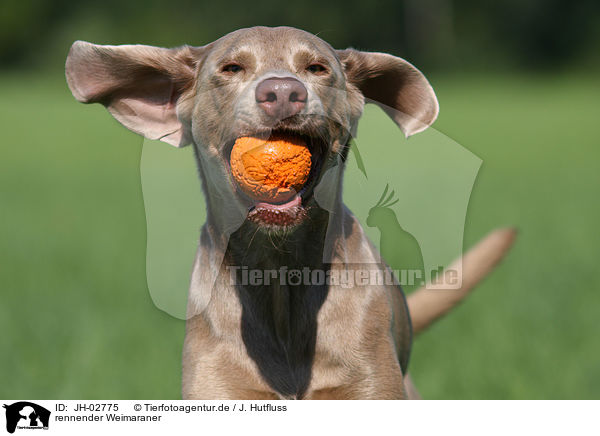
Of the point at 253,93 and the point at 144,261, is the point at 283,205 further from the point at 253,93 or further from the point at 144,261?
the point at 144,261

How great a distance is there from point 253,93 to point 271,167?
0.86ft

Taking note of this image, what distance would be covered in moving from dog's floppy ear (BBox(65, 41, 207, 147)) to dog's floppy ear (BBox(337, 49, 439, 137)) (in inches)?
23.5

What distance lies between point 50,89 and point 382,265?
32668 mm

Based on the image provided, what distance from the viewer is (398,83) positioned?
3.67 m

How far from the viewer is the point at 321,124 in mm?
3150

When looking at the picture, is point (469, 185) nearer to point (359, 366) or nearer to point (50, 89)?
point (359, 366)

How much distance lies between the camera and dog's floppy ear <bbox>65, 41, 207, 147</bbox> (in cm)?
355

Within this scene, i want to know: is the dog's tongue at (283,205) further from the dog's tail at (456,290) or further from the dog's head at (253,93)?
the dog's tail at (456,290)

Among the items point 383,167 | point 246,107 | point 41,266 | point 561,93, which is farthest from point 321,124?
point 561,93

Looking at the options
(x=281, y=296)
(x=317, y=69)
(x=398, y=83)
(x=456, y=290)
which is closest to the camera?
(x=317, y=69)
